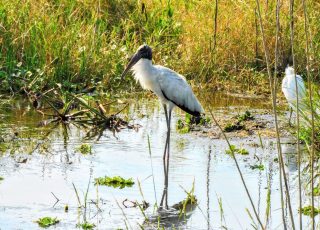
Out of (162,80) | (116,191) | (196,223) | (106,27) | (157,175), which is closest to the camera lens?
(196,223)

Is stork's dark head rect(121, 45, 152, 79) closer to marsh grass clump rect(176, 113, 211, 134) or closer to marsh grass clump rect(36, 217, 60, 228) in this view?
marsh grass clump rect(176, 113, 211, 134)

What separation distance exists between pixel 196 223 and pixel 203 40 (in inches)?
241

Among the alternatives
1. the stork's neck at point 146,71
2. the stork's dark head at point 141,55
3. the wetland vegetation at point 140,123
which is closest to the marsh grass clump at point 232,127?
the wetland vegetation at point 140,123

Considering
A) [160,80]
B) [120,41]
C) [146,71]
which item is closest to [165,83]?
[160,80]

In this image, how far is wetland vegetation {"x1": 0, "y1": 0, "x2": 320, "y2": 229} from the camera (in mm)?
6660

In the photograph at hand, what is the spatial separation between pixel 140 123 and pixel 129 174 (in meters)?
2.38

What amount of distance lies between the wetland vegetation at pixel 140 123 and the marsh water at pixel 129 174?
17 millimetres

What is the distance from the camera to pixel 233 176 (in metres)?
7.86

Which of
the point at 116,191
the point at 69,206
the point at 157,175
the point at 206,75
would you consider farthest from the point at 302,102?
the point at 206,75

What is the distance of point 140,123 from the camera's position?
10.1 metres

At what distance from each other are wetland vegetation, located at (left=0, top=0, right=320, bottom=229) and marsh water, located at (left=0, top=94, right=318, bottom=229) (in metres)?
0.02

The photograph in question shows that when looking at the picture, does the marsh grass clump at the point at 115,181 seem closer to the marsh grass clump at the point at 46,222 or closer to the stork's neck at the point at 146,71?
the marsh grass clump at the point at 46,222

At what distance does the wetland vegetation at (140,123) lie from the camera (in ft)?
21.9

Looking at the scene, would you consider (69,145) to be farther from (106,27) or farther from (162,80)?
(106,27)
